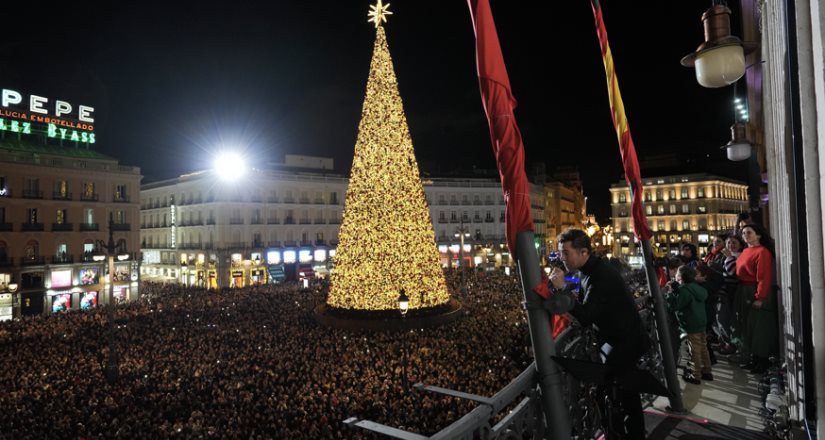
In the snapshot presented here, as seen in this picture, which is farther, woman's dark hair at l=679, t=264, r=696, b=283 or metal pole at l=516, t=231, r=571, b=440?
woman's dark hair at l=679, t=264, r=696, b=283

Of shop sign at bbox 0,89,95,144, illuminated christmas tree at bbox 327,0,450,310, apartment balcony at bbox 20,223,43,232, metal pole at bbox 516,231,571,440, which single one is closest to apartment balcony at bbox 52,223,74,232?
apartment balcony at bbox 20,223,43,232

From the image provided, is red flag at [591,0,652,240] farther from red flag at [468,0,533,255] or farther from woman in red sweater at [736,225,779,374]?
red flag at [468,0,533,255]

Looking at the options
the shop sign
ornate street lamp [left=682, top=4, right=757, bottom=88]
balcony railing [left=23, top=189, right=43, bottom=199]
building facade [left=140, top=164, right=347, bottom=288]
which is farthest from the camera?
building facade [left=140, top=164, right=347, bottom=288]

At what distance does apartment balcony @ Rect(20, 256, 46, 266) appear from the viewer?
35750 mm

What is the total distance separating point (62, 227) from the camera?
38.6m

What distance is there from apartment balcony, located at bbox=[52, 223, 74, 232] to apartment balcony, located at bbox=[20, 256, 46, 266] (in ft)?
8.43

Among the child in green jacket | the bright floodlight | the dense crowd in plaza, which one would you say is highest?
the bright floodlight

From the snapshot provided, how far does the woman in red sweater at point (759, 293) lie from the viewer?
594 centimetres

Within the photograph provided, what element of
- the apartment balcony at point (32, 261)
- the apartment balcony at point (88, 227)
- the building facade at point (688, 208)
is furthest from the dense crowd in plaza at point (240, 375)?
the building facade at point (688, 208)

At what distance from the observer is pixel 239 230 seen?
174 ft

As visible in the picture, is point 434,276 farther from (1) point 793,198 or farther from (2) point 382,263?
(1) point 793,198

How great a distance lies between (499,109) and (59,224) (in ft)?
151

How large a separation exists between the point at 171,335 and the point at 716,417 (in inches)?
711

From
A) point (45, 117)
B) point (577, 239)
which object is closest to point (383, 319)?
point (577, 239)
